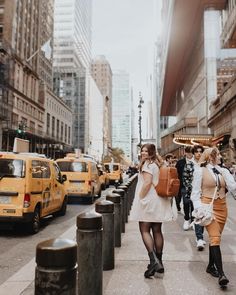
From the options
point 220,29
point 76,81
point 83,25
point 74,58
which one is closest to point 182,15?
point 220,29

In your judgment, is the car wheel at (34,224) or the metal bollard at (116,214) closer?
the metal bollard at (116,214)

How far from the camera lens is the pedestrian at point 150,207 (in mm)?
4863

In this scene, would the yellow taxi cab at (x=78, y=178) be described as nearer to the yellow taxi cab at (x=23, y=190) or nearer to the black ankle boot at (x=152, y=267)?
the yellow taxi cab at (x=23, y=190)

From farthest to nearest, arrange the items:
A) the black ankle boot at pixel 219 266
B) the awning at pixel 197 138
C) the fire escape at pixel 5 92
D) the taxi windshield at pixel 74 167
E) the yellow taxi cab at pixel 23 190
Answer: the fire escape at pixel 5 92 → the awning at pixel 197 138 → the taxi windshield at pixel 74 167 → the yellow taxi cab at pixel 23 190 → the black ankle boot at pixel 219 266

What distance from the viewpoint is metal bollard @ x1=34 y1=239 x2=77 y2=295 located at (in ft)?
7.51

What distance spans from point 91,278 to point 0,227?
19.5ft

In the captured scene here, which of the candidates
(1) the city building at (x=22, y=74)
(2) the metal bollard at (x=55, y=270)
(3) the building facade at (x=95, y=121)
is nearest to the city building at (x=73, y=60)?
(3) the building facade at (x=95, y=121)

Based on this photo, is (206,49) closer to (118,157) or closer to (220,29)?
(220,29)

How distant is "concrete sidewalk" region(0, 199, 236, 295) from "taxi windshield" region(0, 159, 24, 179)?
287 cm

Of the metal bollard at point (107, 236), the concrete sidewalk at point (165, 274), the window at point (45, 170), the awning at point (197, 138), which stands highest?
the awning at point (197, 138)

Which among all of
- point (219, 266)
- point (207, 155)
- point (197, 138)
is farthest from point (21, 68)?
point (219, 266)

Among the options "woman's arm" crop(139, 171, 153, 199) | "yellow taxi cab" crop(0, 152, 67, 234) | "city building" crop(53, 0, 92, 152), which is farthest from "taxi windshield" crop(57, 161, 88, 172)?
"city building" crop(53, 0, 92, 152)

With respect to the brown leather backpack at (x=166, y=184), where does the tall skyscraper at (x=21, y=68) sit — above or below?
above

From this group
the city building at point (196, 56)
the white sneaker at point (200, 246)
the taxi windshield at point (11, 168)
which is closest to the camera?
the white sneaker at point (200, 246)
